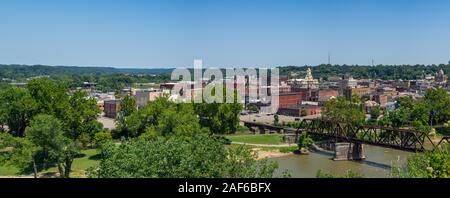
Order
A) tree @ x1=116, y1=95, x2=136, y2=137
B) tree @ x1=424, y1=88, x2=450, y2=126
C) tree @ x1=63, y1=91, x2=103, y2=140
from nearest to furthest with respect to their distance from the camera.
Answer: tree @ x1=63, y1=91, x2=103, y2=140 < tree @ x1=116, y1=95, x2=136, y2=137 < tree @ x1=424, y1=88, x2=450, y2=126

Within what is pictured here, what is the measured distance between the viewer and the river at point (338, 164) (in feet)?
79.9

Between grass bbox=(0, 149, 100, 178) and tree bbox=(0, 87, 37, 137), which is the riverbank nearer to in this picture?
grass bbox=(0, 149, 100, 178)

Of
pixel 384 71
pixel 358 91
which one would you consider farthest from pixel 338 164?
pixel 384 71

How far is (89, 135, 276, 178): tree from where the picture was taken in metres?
10.5

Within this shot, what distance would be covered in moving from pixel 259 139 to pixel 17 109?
625 inches

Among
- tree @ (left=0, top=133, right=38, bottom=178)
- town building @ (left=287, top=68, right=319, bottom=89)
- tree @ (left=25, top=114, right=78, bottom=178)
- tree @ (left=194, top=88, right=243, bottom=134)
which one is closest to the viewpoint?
tree @ (left=0, top=133, right=38, bottom=178)

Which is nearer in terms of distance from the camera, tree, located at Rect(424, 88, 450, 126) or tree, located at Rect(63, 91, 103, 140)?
tree, located at Rect(63, 91, 103, 140)

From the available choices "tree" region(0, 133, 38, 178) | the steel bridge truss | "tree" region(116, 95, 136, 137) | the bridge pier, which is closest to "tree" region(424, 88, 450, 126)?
the steel bridge truss

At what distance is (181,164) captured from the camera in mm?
10578

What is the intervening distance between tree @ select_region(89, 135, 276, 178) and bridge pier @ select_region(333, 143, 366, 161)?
57.9 feet

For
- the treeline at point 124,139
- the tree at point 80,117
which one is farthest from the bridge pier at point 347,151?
the tree at point 80,117

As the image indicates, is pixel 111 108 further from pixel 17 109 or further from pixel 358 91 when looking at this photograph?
pixel 358 91

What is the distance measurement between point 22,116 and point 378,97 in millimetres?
46427
